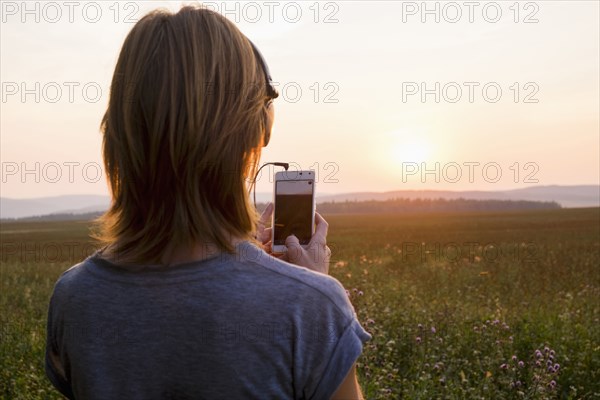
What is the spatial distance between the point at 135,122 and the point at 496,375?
5431mm

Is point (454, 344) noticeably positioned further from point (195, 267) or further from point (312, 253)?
point (195, 267)

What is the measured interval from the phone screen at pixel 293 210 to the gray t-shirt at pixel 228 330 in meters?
0.64

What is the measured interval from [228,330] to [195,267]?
146 millimetres

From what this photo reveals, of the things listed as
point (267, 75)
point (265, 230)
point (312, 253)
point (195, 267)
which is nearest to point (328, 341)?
point (195, 267)

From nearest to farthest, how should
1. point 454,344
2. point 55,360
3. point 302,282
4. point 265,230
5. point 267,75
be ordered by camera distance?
point 302,282
point 267,75
point 55,360
point 265,230
point 454,344

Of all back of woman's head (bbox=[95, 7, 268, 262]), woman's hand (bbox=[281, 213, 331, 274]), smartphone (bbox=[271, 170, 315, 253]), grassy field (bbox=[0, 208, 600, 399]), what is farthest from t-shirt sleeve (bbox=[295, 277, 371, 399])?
grassy field (bbox=[0, 208, 600, 399])

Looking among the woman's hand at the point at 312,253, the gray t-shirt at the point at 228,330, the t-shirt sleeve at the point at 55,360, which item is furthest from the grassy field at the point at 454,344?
the gray t-shirt at the point at 228,330

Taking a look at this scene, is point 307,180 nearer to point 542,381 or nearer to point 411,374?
point 542,381

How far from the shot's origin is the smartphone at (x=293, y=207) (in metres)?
2.01

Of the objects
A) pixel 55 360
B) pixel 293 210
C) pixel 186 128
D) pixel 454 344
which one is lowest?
pixel 454 344

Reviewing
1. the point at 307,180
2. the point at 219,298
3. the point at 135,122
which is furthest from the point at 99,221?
the point at 307,180

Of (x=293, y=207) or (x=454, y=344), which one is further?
(x=454, y=344)

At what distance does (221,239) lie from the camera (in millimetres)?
1359

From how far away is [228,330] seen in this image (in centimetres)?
130
